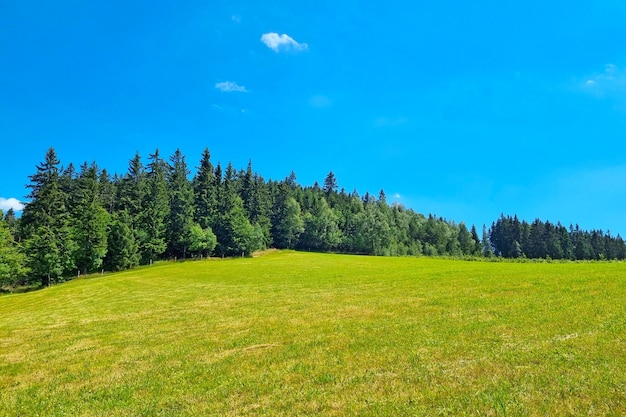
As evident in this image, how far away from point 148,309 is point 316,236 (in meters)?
108

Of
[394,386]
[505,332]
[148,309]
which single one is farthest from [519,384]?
[148,309]

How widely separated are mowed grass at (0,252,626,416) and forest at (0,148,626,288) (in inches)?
2003

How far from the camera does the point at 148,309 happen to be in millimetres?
27859

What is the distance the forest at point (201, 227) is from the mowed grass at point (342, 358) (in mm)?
50864

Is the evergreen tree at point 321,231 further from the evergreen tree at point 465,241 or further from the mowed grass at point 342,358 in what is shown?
the mowed grass at point 342,358

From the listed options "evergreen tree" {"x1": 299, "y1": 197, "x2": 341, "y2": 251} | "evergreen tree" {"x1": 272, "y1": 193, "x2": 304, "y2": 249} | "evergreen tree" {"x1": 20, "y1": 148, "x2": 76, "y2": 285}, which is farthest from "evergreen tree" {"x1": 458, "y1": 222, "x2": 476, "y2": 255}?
"evergreen tree" {"x1": 20, "y1": 148, "x2": 76, "y2": 285}

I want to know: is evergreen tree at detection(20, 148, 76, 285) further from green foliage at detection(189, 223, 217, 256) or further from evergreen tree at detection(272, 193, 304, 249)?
evergreen tree at detection(272, 193, 304, 249)

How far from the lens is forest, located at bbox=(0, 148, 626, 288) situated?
228 ft

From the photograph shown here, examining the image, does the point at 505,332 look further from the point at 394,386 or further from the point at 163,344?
the point at 163,344

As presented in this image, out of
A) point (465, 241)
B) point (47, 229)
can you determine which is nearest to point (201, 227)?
point (47, 229)

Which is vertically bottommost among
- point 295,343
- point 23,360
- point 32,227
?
point 23,360

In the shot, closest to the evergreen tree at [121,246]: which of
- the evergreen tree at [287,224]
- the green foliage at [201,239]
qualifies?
the green foliage at [201,239]

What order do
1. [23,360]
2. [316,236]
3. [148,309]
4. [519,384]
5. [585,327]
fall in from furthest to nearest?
1. [316,236]
2. [148,309]
3. [23,360]
4. [585,327]
5. [519,384]

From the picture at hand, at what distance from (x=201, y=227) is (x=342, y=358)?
297 ft
